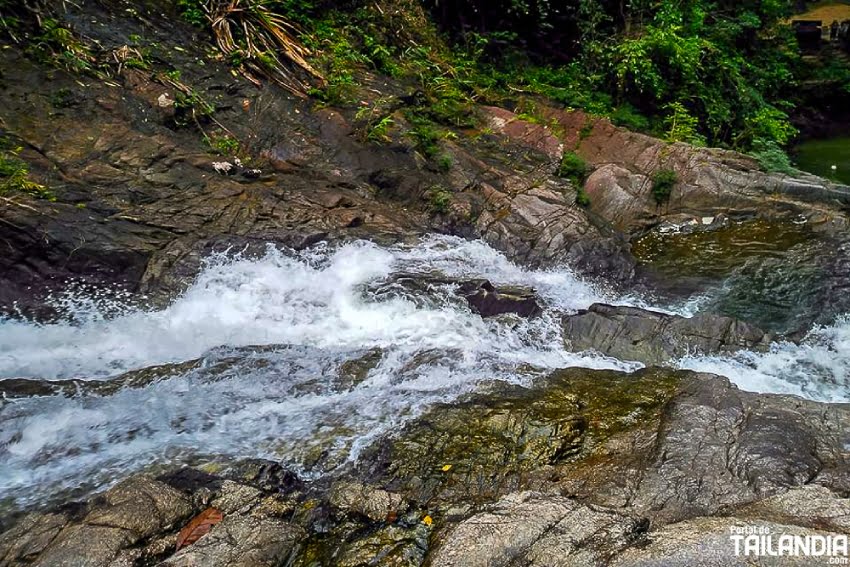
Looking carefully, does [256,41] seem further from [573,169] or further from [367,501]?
[367,501]

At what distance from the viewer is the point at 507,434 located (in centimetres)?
486

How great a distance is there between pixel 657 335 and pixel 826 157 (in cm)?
1187

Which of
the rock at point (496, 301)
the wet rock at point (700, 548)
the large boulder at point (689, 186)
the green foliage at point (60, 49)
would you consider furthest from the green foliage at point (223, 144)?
the wet rock at point (700, 548)

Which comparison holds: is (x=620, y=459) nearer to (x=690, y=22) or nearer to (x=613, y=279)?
(x=613, y=279)

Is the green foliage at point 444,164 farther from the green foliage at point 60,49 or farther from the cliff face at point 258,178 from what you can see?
the green foliage at point 60,49

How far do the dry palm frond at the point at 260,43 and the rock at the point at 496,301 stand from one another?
522cm

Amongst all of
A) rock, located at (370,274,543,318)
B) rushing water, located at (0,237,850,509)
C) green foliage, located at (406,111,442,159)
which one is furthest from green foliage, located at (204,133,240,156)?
rock, located at (370,274,543,318)

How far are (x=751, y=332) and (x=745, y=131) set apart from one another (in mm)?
6756

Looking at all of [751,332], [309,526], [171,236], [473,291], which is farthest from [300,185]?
[751,332]

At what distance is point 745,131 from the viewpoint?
37.6ft

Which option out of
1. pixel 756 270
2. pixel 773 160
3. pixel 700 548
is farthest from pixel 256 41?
pixel 700 548

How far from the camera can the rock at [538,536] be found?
3.18m

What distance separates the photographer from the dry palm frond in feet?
33.3

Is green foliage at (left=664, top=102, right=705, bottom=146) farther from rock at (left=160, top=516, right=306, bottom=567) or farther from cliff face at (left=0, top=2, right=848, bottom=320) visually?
rock at (left=160, top=516, right=306, bottom=567)
